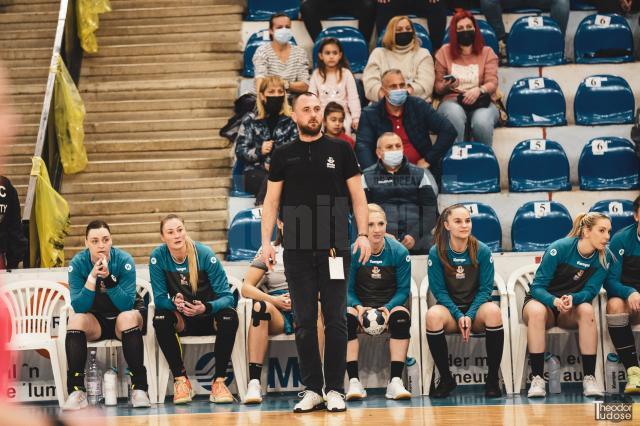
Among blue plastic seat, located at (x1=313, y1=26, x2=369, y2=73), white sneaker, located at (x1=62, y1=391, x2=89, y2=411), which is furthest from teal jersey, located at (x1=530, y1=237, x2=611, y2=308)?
blue plastic seat, located at (x1=313, y1=26, x2=369, y2=73)

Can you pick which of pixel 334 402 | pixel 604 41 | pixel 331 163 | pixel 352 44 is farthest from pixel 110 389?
pixel 604 41

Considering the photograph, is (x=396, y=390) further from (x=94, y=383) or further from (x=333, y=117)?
(x=333, y=117)

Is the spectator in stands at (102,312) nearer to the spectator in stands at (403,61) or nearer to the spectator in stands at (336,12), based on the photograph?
the spectator in stands at (403,61)

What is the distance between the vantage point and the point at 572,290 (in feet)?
23.5

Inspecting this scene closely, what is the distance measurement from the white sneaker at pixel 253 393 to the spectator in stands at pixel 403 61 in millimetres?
3558

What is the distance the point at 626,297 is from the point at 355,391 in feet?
6.47

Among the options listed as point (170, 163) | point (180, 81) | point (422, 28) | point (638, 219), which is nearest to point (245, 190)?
point (170, 163)

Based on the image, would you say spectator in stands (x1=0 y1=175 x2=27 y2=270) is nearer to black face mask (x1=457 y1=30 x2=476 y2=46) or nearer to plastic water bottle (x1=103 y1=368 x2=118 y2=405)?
plastic water bottle (x1=103 y1=368 x2=118 y2=405)

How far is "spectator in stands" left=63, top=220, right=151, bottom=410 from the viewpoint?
7.04 m

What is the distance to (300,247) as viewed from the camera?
6156mm

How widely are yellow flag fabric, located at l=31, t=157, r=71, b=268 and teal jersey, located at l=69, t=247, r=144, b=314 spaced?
1.31 metres

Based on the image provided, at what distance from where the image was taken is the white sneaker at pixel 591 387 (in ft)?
22.3

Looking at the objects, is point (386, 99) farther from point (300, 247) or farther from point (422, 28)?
point (300, 247)

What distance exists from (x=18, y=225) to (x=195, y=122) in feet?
8.55
